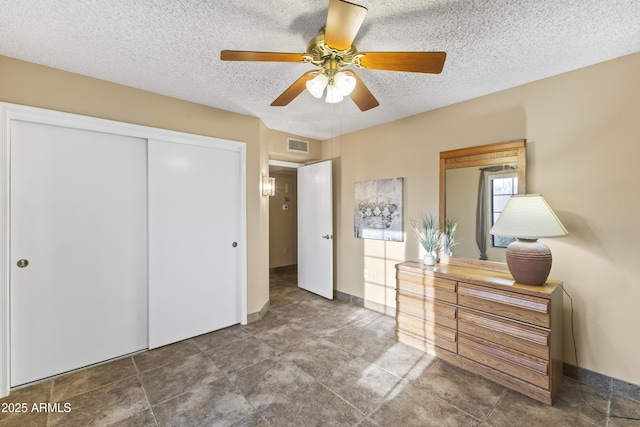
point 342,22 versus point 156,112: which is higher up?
point 156,112

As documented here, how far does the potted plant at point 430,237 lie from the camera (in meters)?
2.80

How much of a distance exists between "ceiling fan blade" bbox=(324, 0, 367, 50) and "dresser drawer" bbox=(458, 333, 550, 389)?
2418mm

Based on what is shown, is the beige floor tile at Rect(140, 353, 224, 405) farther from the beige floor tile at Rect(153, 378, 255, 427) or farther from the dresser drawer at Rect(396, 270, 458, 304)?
the dresser drawer at Rect(396, 270, 458, 304)

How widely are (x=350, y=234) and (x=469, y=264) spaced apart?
1.67 meters

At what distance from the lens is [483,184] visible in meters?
2.64

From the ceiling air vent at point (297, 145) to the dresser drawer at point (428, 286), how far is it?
235 cm

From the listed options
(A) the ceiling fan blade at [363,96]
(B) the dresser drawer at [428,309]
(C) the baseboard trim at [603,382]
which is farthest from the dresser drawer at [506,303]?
(A) the ceiling fan blade at [363,96]

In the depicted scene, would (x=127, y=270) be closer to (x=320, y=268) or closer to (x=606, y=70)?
(x=320, y=268)

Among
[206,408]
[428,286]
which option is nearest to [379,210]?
[428,286]

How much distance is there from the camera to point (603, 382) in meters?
2.06

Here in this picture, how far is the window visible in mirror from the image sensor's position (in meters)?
2.46

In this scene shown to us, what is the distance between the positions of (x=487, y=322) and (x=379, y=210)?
1.77 m

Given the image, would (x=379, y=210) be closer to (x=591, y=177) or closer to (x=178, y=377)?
(x=591, y=177)

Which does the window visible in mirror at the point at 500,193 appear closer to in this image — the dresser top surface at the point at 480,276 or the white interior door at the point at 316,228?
the dresser top surface at the point at 480,276
